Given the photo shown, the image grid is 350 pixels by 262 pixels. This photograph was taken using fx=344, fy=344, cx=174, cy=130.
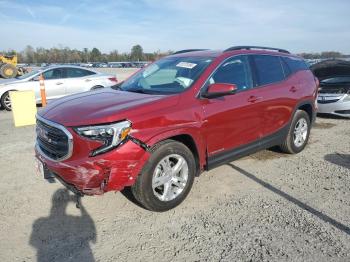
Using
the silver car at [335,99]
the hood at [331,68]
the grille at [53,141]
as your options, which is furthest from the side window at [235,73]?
the hood at [331,68]

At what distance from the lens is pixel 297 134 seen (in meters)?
6.31

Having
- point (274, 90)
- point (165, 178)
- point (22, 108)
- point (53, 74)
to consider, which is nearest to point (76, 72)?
point (53, 74)

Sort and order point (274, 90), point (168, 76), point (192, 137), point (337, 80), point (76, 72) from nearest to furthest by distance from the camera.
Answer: point (192, 137), point (168, 76), point (274, 90), point (337, 80), point (76, 72)

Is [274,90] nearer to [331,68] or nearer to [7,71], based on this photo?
[331,68]

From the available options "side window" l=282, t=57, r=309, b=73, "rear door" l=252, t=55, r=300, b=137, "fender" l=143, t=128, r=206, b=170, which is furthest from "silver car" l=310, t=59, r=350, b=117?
"fender" l=143, t=128, r=206, b=170

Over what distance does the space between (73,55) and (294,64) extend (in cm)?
11017

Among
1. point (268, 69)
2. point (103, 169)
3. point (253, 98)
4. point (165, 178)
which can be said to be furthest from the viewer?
point (268, 69)

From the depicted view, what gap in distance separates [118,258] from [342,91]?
327 inches

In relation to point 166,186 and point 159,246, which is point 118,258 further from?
point 166,186

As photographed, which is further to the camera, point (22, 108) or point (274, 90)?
point (22, 108)

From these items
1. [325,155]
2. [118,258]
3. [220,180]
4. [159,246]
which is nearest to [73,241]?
[118,258]

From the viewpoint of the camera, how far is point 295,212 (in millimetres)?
4008

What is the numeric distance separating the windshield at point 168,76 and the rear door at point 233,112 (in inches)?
10.5

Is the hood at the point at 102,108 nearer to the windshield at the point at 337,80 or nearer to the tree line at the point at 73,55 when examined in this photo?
the windshield at the point at 337,80
